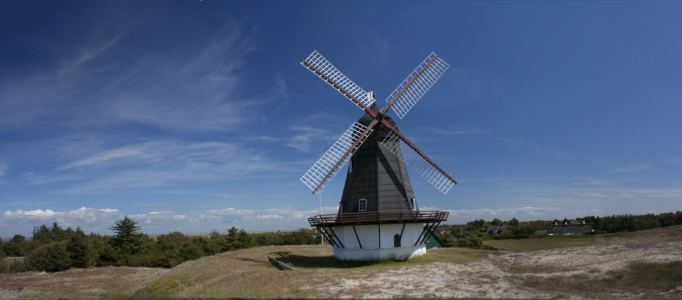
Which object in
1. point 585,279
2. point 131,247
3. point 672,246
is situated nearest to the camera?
point 585,279

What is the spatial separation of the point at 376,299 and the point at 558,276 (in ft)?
29.2

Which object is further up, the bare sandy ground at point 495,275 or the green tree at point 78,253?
the bare sandy ground at point 495,275

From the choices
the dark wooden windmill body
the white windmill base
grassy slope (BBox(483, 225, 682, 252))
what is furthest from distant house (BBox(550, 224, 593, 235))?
the dark wooden windmill body

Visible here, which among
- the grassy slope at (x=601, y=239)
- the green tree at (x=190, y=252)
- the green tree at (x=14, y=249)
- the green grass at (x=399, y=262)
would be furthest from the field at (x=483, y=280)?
the green tree at (x=14, y=249)

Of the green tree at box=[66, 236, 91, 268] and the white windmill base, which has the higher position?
the white windmill base

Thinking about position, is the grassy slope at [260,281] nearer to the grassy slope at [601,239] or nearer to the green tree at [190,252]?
the grassy slope at [601,239]

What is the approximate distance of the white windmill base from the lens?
877 inches

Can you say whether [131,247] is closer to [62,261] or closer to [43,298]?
[62,261]

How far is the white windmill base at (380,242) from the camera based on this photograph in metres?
22.3

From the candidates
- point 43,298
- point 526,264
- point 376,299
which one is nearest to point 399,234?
point 526,264

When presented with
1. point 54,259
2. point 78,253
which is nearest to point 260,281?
Result: point 78,253

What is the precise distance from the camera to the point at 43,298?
830 inches

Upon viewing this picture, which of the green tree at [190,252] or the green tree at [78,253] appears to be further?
the green tree at [190,252]

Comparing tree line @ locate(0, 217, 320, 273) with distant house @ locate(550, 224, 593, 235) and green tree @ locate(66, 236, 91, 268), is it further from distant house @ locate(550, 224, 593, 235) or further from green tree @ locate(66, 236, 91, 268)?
distant house @ locate(550, 224, 593, 235)
